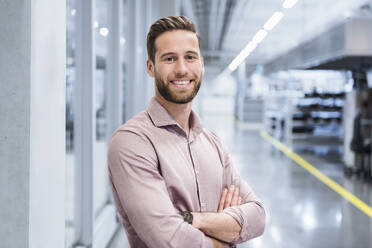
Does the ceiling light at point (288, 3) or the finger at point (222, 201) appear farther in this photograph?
the ceiling light at point (288, 3)

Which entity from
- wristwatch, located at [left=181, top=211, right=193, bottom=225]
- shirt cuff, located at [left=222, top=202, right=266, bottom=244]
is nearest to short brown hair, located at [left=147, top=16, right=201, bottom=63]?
wristwatch, located at [left=181, top=211, right=193, bottom=225]

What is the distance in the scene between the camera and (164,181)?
1555 millimetres

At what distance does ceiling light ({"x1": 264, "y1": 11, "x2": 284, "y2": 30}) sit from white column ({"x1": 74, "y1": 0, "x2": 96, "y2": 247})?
3509 millimetres

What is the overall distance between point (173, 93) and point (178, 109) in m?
0.13

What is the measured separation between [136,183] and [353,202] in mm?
5630

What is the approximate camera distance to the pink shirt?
146 cm

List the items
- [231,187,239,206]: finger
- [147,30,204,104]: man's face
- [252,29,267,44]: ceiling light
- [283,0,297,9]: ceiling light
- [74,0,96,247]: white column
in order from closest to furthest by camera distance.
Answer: [147,30,204,104]: man's face → [231,187,239,206]: finger → [74,0,96,247]: white column → [283,0,297,9]: ceiling light → [252,29,267,44]: ceiling light

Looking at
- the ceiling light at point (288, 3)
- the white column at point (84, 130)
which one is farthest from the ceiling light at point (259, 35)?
the white column at point (84, 130)

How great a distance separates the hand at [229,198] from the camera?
1771 millimetres

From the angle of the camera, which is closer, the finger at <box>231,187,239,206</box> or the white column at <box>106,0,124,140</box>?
the finger at <box>231,187,239,206</box>

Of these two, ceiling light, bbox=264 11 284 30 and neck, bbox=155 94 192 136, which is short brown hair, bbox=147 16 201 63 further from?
ceiling light, bbox=264 11 284 30

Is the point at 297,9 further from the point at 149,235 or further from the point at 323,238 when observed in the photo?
the point at 149,235

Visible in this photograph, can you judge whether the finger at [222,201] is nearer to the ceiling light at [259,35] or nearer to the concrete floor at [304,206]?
the concrete floor at [304,206]

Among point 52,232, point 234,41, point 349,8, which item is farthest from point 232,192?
point 234,41
